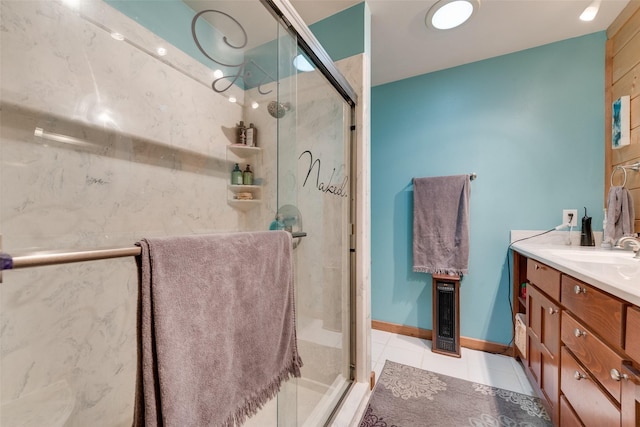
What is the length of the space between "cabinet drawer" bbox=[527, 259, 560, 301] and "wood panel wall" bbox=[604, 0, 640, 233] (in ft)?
2.09

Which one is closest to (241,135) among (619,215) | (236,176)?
(236,176)

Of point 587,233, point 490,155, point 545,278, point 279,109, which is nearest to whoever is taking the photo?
point 545,278

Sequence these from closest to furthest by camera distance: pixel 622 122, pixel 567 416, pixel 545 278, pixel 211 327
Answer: pixel 211 327
pixel 567 416
pixel 545 278
pixel 622 122

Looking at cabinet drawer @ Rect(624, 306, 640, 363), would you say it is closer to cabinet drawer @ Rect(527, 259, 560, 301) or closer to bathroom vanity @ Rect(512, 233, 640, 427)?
bathroom vanity @ Rect(512, 233, 640, 427)

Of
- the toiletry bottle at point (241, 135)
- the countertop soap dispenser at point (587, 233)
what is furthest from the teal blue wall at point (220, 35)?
the countertop soap dispenser at point (587, 233)

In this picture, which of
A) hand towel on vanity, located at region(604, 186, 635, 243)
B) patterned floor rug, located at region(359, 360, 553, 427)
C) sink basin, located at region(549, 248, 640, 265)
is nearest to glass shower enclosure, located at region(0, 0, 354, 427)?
patterned floor rug, located at region(359, 360, 553, 427)

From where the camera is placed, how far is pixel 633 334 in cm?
63

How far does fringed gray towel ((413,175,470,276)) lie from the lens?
1.87 metres

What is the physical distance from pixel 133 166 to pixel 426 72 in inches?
88.5

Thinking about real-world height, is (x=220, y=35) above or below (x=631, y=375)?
above

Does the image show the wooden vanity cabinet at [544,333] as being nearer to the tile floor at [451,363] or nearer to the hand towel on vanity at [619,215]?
the tile floor at [451,363]

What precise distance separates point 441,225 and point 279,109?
4.92 feet

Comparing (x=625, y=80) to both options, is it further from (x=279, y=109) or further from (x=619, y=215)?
(x=279, y=109)

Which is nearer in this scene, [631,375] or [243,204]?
[631,375]
